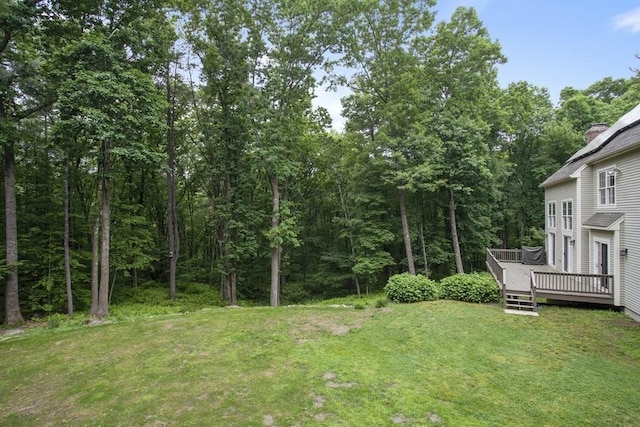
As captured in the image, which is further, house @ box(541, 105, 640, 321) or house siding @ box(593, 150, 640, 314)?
house @ box(541, 105, 640, 321)

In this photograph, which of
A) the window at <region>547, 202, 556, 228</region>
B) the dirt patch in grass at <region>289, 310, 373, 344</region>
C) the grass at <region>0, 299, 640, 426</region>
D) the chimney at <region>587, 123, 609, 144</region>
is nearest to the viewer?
the grass at <region>0, 299, 640, 426</region>

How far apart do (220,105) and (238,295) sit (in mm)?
12232

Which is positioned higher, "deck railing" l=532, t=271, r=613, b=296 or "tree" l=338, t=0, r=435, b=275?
"tree" l=338, t=0, r=435, b=275

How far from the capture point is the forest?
38.1ft

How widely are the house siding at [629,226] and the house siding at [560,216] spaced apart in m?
2.72

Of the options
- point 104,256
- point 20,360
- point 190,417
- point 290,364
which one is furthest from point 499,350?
point 104,256

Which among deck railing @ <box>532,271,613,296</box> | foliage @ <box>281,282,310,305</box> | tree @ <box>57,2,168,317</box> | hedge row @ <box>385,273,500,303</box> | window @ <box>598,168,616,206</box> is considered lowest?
foliage @ <box>281,282,310,305</box>

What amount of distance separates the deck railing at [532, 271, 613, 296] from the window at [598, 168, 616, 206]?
108 inches

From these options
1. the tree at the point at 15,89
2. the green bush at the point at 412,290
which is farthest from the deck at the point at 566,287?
the tree at the point at 15,89

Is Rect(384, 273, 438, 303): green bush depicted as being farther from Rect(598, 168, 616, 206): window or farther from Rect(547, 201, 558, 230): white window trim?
Rect(547, 201, 558, 230): white window trim

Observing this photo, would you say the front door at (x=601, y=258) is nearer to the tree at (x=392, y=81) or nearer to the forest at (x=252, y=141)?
the forest at (x=252, y=141)

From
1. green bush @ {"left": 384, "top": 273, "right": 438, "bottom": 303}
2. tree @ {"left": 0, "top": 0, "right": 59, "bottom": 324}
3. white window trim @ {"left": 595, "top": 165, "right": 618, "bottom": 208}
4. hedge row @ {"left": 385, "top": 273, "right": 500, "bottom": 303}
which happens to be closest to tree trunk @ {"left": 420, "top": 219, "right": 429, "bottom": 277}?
hedge row @ {"left": 385, "top": 273, "right": 500, "bottom": 303}

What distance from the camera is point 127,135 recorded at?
11828 millimetres

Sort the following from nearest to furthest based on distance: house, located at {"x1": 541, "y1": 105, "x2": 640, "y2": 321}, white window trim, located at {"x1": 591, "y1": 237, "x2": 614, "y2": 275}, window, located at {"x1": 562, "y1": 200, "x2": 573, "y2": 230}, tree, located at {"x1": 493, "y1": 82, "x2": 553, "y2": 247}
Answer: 1. house, located at {"x1": 541, "y1": 105, "x2": 640, "y2": 321}
2. white window trim, located at {"x1": 591, "y1": 237, "x2": 614, "y2": 275}
3. window, located at {"x1": 562, "y1": 200, "x2": 573, "y2": 230}
4. tree, located at {"x1": 493, "y1": 82, "x2": 553, "y2": 247}
